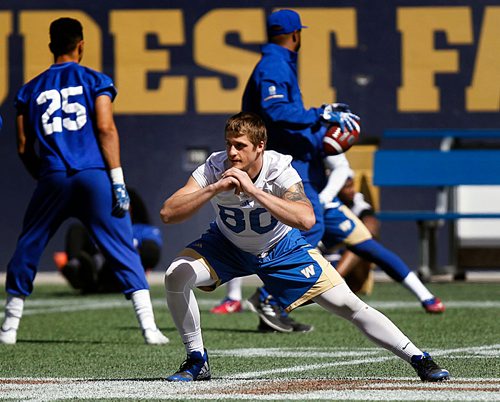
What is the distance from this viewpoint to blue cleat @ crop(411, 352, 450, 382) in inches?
255

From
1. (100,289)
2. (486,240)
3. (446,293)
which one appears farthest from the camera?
(486,240)

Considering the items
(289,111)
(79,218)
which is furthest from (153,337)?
(289,111)

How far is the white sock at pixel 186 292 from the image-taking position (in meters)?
6.78

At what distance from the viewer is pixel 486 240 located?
17797mm

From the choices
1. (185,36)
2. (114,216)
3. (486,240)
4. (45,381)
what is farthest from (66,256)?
(45,381)

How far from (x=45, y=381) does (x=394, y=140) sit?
483 inches

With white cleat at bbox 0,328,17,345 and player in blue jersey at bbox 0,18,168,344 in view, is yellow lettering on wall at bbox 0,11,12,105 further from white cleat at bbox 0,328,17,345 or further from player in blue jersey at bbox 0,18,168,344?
white cleat at bbox 0,328,17,345

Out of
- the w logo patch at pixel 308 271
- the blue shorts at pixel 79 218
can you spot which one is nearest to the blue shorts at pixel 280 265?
the w logo patch at pixel 308 271

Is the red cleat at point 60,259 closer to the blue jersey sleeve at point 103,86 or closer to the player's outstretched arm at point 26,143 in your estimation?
the player's outstretched arm at point 26,143

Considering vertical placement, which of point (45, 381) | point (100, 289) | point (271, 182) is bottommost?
point (100, 289)

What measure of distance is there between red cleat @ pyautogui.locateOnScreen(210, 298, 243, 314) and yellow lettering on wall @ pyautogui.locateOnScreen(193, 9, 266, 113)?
6.72m

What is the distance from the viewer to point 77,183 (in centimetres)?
917

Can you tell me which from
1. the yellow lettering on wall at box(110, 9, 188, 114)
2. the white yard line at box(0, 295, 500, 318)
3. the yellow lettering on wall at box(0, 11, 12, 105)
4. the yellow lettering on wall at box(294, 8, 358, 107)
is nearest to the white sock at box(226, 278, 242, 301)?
the white yard line at box(0, 295, 500, 318)

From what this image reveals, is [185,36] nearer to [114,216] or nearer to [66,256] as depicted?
[66,256]
